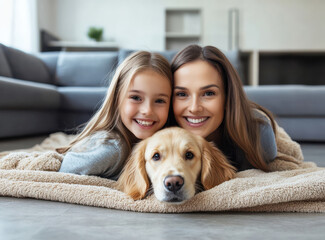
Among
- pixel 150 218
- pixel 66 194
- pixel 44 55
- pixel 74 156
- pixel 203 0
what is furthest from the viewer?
pixel 203 0

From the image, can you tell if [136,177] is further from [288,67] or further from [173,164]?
[288,67]

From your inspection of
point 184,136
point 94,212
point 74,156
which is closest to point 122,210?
point 94,212

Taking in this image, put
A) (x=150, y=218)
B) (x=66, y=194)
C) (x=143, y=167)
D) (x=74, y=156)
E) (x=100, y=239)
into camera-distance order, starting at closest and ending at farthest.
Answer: (x=100, y=239), (x=150, y=218), (x=66, y=194), (x=143, y=167), (x=74, y=156)

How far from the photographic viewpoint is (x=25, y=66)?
13.1 ft

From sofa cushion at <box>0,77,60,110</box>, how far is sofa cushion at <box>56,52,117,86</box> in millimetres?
810

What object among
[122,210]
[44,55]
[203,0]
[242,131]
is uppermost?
[203,0]

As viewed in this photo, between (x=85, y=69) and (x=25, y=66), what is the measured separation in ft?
2.80

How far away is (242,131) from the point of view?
1.54m

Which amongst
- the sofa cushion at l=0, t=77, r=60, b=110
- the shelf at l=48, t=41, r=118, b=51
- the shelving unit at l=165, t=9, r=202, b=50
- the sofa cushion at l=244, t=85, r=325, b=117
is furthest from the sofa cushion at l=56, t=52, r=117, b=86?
the shelving unit at l=165, t=9, r=202, b=50

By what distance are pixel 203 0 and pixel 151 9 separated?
1266 mm

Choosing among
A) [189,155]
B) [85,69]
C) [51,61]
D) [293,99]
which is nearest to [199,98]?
[189,155]

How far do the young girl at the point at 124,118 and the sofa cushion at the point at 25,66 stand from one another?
8.89 feet

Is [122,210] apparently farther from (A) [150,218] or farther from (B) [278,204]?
(B) [278,204]

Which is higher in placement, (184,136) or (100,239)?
(184,136)
